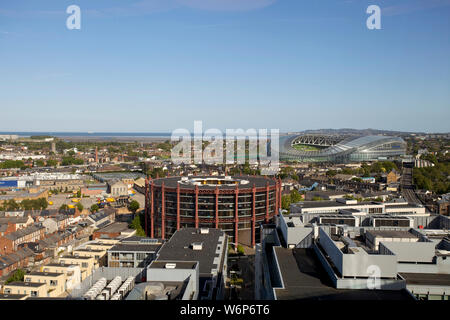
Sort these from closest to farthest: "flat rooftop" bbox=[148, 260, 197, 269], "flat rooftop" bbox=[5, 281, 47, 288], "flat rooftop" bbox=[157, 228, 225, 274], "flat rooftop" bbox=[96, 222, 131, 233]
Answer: "flat rooftop" bbox=[148, 260, 197, 269]
"flat rooftop" bbox=[5, 281, 47, 288]
"flat rooftop" bbox=[157, 228, 225, 274]
"flat rooftop" bbox=[96, 222, 131, 233]

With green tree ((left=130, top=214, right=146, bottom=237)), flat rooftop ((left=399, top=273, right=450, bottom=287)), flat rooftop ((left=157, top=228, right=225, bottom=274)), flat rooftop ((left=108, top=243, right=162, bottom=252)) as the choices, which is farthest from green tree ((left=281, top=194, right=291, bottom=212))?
flat rooftop ((left=399, top=273, right=450, bottom=287))

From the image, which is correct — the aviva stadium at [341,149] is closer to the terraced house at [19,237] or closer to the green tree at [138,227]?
the green tree at [138,227]

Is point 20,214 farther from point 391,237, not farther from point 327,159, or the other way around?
point 327,159

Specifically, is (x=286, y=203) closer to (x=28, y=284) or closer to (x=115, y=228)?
(x=115, y=228)

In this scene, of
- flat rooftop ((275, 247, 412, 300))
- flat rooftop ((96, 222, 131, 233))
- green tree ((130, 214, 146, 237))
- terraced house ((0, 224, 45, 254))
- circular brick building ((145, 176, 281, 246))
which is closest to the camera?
flat rooftop ((275, 247, 412, 300))

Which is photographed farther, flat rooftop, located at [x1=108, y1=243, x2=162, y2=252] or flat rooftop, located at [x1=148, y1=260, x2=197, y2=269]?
flat rooftop, located at [x1=108, y1=243, x2=162, y2=252]

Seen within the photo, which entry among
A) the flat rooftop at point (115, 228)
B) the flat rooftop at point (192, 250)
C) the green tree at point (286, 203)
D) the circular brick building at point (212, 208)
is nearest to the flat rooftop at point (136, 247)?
the flat rooftop at point (192, 250)

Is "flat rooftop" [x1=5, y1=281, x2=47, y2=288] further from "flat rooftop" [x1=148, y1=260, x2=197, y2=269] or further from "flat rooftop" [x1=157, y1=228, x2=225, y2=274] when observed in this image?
"flat rooftop" [x1=148, y1=260, x2=197, y2=269]

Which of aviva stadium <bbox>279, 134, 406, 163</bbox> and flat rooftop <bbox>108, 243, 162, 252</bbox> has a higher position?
aviva stadium <bbox>279, 134, 406, 163</bbox>
